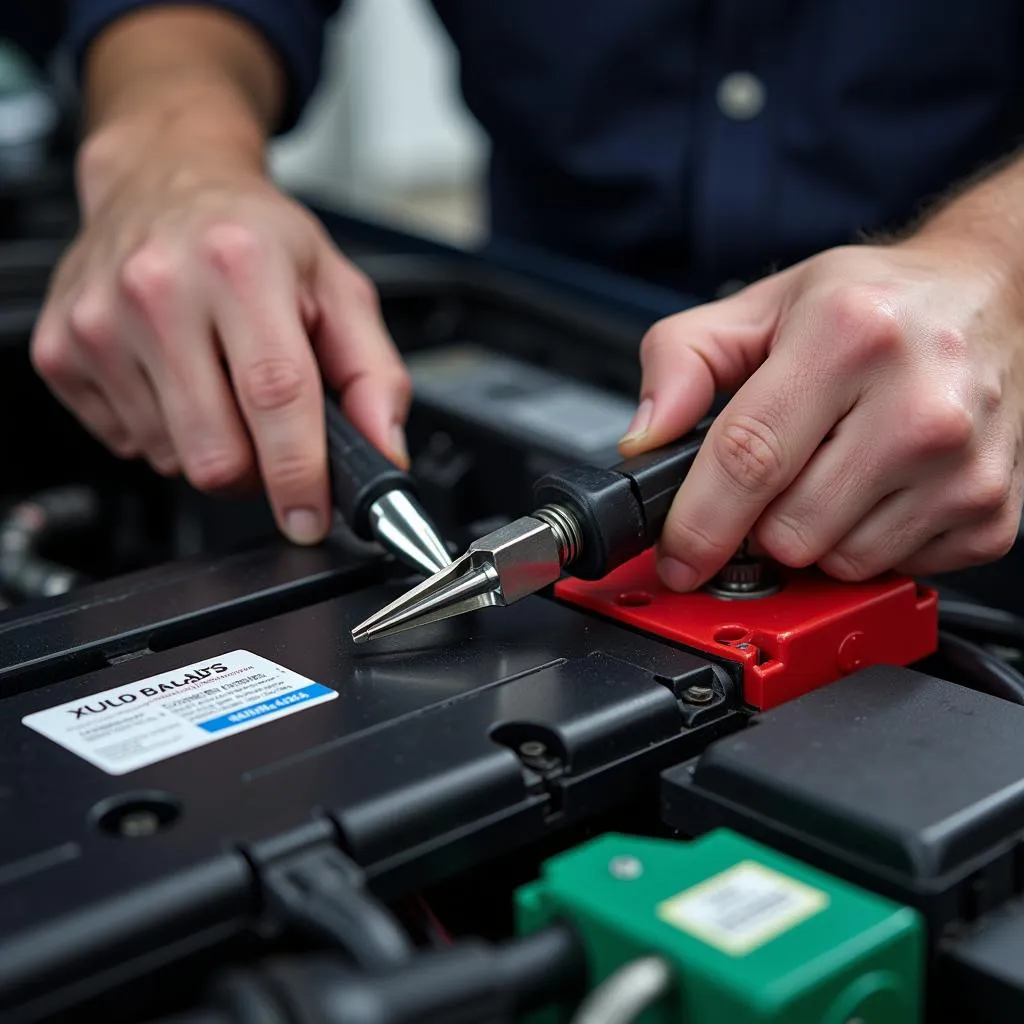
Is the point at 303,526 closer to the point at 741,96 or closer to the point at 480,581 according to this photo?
the point at 480,581

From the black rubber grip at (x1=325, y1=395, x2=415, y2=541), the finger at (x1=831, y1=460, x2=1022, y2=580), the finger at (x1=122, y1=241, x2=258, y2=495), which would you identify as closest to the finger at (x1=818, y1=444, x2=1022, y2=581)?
the finger at (x1=831, y1=460, x2=1022, y2=580)

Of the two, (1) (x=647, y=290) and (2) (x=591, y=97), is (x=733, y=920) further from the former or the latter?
(2) (x=591, y=97)

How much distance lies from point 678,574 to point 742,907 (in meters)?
0.26

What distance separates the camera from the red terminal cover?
2.00 feet

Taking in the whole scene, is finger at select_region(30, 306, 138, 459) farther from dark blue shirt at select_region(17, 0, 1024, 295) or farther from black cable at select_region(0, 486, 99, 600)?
dark blue shirt at select_region(17, 0, 1024, 295)

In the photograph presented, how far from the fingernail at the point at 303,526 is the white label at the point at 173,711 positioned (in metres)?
0.17

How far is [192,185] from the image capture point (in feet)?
3.08

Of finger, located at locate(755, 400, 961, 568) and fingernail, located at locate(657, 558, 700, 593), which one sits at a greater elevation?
finger, located at locate(755, 400, 961, 568)

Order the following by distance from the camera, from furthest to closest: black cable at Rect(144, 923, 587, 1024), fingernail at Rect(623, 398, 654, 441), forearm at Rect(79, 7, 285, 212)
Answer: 1. forearm at Rect(79, 7, 285, 212)
2. fingernail at Rect(623, 398, 654, 441)
3. black cable at Rect(144, 923, 587, 1024)

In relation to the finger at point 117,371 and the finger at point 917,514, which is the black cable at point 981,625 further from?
the finger at point 117,371

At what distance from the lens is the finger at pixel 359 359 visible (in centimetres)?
84

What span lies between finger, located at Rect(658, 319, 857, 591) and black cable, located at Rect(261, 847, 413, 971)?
26cm

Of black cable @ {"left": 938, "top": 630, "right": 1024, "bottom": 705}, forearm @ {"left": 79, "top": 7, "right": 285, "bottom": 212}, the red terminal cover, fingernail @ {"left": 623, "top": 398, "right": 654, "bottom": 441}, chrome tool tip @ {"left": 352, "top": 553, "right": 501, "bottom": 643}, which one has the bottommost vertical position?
black cable @ {"left": 938, "top": 630, "right": 1024, "bottom": 705}

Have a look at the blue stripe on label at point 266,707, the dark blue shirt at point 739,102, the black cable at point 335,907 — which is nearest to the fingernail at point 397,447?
the blue stripe on label at point 266,707
